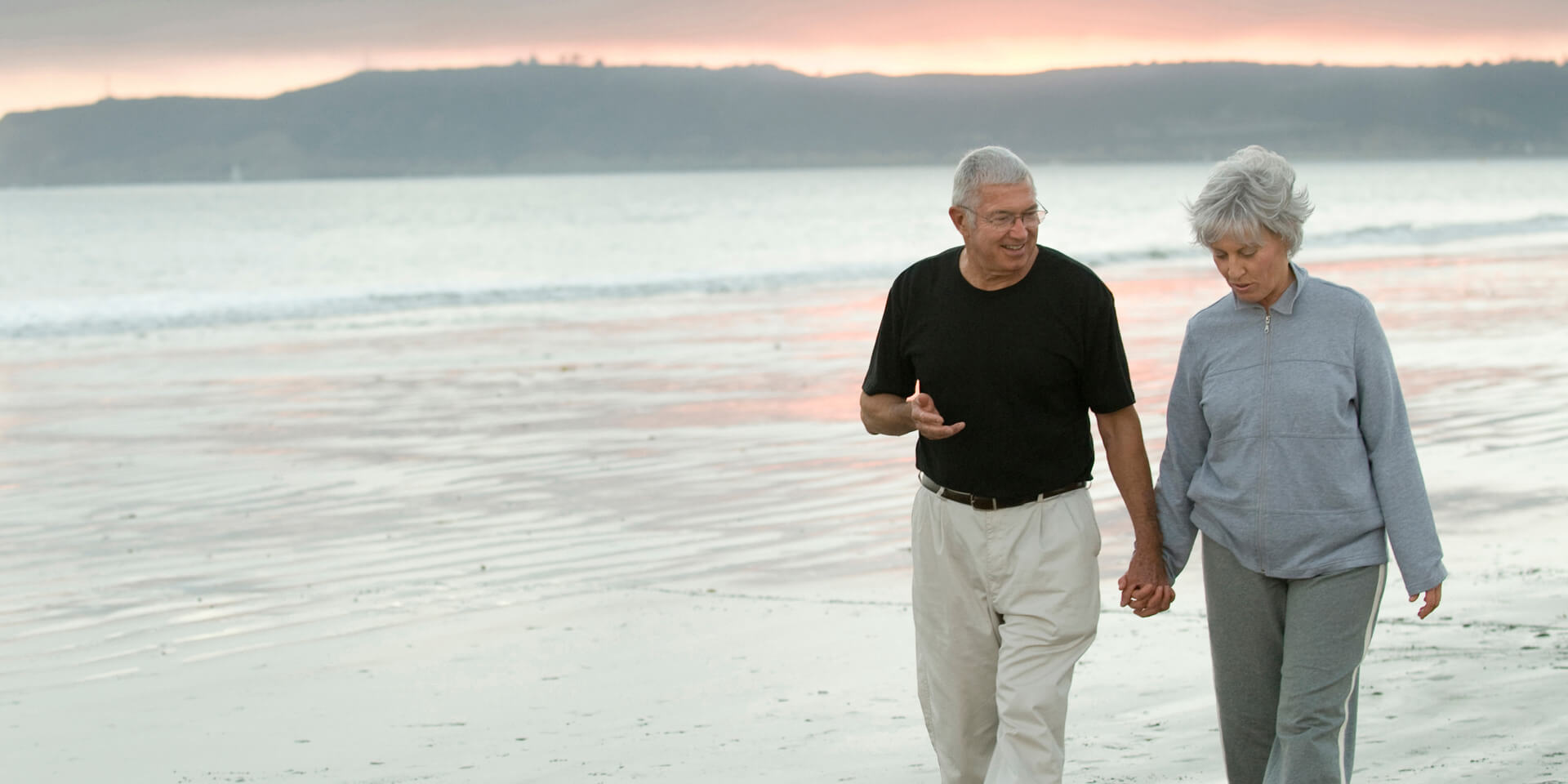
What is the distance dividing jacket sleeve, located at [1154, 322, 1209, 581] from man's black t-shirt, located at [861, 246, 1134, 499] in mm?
150

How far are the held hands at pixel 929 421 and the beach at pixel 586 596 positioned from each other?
1.22 metres

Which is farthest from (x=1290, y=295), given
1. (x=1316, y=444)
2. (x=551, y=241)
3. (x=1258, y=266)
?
(x=551, y=241)

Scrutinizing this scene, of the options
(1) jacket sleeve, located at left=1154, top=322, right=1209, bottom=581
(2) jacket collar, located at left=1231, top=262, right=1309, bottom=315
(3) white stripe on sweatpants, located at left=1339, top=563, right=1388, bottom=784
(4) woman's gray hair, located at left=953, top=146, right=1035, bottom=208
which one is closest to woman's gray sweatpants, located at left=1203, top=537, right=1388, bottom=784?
(3) white stripe on sweatpants, located at left=1339, top=563, right=1388, bottom=784

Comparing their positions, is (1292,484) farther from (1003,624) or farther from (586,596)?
(586,596)

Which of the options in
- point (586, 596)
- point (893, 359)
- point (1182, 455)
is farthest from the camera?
point (586, 596)

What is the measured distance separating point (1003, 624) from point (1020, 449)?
0.41 m

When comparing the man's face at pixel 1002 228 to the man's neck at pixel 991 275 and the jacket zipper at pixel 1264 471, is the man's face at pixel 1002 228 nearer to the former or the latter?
the man's neck at pixel 991 275

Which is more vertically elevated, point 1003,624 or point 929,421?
point 929,421

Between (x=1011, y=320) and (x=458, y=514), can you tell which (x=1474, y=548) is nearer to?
(x=1011, y=320)

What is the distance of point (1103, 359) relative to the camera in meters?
3.71

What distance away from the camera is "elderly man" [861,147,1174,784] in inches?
146

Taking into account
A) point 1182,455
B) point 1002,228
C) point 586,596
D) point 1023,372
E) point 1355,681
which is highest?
point 1002,228

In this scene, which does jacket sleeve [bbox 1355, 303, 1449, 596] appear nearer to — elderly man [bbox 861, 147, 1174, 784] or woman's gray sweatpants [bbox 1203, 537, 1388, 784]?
woman's gray sweatpants [bbox 1203, 537, 1388, 784]

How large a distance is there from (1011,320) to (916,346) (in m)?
0.23
